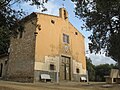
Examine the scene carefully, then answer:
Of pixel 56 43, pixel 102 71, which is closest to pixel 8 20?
pixel 56 43

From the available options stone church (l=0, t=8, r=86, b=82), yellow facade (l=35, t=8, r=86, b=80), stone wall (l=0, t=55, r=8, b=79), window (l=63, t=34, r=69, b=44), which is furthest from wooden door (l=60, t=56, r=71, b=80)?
stone wall (l=0, t=55, r=8, b=79)

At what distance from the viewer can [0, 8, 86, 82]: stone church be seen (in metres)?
25.7

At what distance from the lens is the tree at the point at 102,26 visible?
17.5 m

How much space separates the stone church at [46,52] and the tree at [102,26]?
21.4ft

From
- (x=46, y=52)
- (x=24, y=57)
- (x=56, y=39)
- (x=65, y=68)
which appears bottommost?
(x=65, y=68)

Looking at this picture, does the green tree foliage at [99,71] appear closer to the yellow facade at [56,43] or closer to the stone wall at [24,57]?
the yellow facade at [56,43]

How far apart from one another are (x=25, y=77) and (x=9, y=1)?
14.4m

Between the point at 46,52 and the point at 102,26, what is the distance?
9.95 metres

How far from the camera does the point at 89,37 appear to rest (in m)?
20.0

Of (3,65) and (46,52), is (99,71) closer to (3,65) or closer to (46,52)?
(3,65)

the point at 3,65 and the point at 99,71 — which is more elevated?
the point at 3,65

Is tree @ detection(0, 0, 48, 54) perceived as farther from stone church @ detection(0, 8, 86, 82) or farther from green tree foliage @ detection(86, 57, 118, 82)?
green tree foliage @ detection(86, 57, 118, 82)

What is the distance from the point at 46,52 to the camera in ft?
88.1

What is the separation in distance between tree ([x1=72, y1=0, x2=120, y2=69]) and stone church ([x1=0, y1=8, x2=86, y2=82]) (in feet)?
21.4
